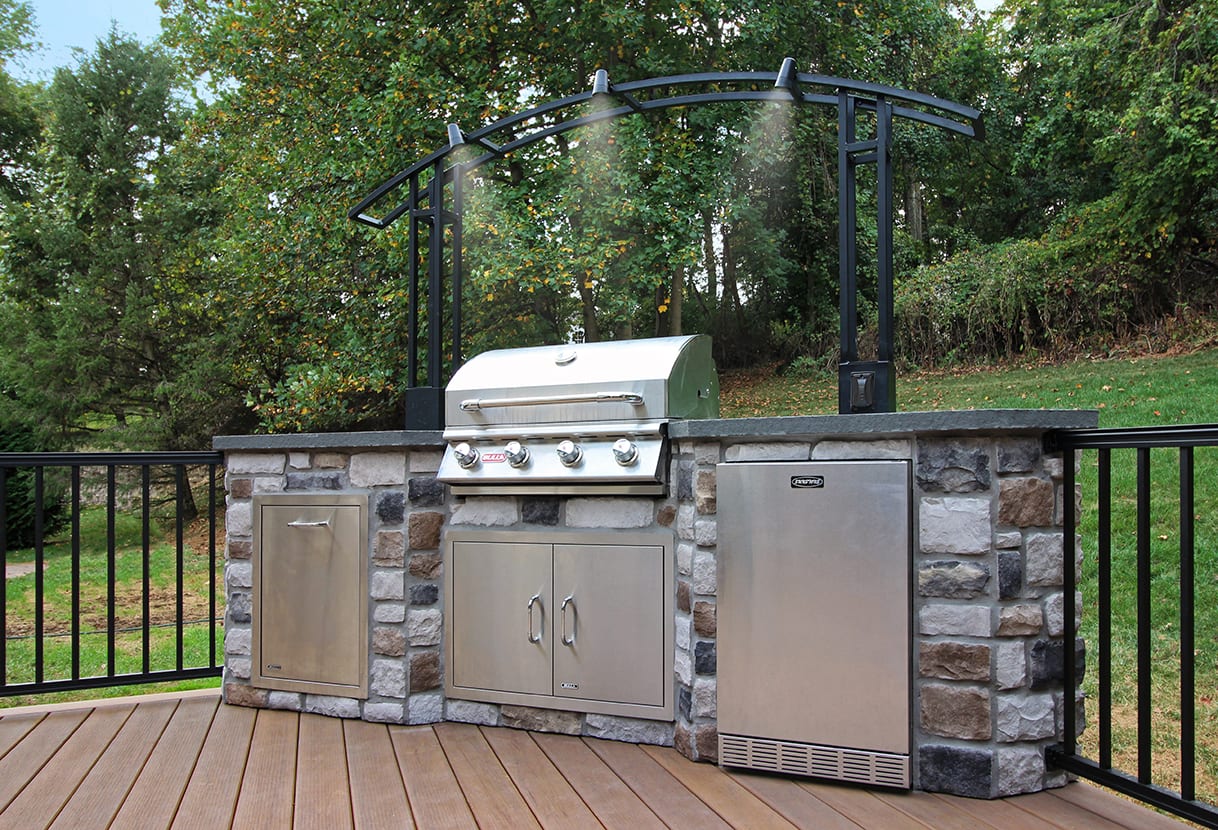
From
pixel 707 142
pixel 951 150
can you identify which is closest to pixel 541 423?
pixel 707 142

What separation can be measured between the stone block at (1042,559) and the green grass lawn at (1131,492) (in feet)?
4.61

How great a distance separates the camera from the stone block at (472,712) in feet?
8.68

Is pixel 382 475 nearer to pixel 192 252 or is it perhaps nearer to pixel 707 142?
pixel 707 142

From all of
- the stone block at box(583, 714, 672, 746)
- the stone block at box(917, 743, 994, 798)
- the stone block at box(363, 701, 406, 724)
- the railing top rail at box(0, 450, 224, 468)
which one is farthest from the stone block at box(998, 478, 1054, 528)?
the railing top rail at box(0, 450, 224, 468)

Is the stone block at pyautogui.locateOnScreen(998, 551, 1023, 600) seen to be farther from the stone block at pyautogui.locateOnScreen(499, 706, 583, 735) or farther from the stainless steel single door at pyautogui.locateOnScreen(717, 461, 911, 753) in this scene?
the stone block at pyautogui.locateOnScreen(499, 706, 583, 735)

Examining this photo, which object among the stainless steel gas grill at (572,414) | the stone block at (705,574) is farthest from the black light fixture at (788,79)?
the stone block at (705,574)

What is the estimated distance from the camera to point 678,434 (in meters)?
2.33

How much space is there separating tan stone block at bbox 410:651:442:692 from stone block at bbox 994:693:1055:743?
161 cm

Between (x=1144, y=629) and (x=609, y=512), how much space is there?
52.7 inches

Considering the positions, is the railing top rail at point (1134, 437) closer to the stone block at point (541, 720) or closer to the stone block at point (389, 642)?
the stone block at point (541, 720)

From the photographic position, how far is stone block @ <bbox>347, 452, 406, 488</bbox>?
2750 mm

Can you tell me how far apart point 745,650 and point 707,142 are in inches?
241

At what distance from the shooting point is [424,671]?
2689 millimetres

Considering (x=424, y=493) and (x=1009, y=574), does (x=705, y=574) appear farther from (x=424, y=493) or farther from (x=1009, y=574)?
(x=424, y=493)
